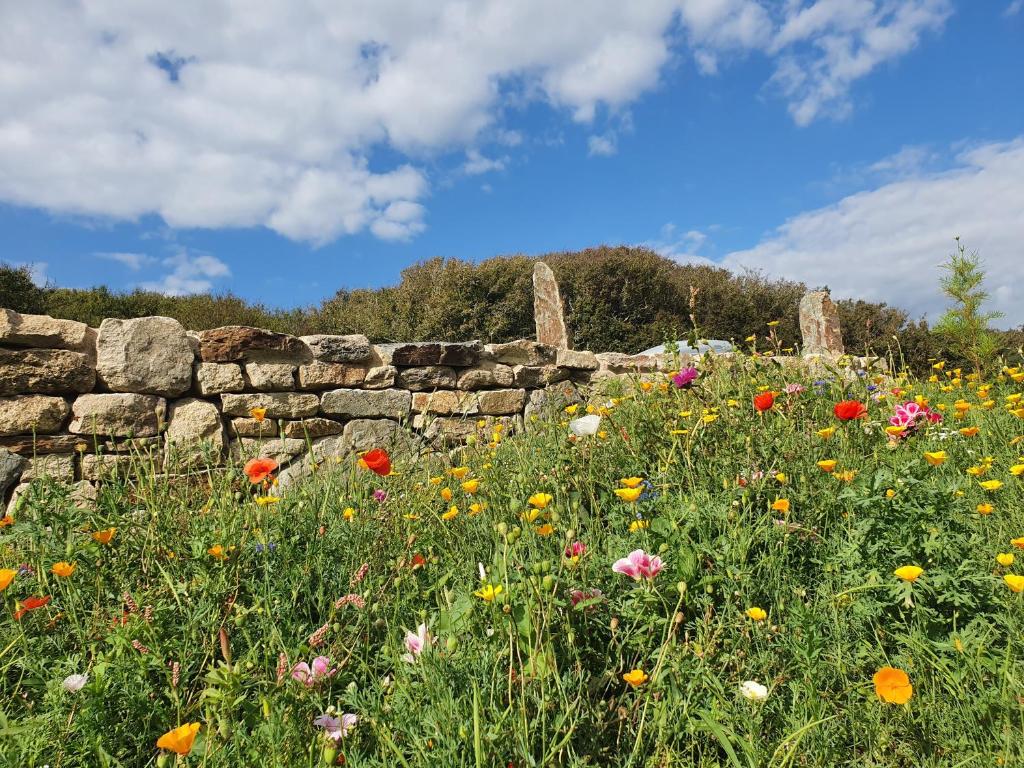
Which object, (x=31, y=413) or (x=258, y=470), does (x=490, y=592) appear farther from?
(x=31, y=413)

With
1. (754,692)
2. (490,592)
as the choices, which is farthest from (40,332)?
(754,692)

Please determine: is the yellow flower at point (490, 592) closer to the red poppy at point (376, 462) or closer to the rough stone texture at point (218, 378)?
the red poppy at point (376, 462)

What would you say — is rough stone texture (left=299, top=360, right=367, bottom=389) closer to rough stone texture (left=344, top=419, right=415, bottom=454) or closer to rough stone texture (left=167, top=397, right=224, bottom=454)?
rough stone texture (left=344, top=419, right=415, bottom=454)

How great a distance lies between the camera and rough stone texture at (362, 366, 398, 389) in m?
5.86

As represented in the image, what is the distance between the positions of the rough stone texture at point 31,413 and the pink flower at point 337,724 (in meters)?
4.33

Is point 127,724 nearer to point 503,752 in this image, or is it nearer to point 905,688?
point 503,752

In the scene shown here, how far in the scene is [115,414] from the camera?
4750 mm

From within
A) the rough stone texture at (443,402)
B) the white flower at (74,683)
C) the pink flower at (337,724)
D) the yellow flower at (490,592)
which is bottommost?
the pink flower at (337,724)

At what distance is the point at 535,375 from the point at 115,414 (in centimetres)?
378

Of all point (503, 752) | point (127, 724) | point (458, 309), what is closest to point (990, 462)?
point (503, 752)

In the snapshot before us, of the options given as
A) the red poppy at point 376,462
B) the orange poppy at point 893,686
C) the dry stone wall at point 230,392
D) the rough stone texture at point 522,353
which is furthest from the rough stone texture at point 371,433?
the orange poppy at point 893,686

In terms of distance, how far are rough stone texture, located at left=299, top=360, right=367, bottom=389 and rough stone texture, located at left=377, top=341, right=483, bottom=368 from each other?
1.00ft

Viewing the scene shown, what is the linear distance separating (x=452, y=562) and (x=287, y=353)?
3.75m

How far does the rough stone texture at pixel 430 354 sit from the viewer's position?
5.99m
